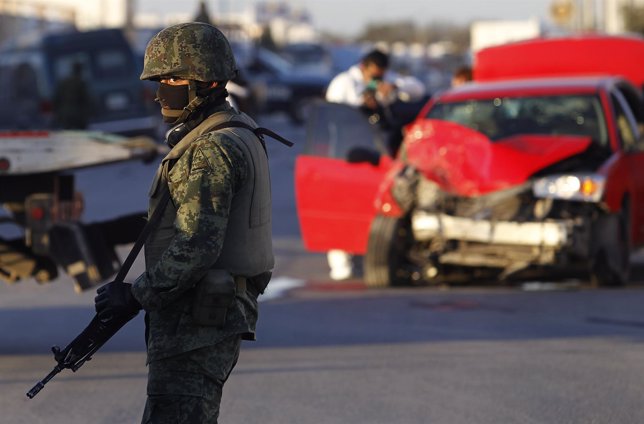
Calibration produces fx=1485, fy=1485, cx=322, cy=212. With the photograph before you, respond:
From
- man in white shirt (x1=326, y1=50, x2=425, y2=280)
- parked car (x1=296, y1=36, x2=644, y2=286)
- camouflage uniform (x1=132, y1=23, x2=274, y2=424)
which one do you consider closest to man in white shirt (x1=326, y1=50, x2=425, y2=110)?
man in white shirt (x1=326, y1=50, x2=425, y2=280)

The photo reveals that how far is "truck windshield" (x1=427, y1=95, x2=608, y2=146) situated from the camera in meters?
12.6

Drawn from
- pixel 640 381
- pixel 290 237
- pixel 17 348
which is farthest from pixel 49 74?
pixel 640 381

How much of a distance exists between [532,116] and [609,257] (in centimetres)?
162

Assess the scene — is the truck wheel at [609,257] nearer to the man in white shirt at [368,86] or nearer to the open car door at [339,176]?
the open car door at [339,176]

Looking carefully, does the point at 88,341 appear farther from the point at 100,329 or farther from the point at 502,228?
the point at 502,228

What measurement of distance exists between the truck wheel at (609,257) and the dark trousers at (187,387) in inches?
298

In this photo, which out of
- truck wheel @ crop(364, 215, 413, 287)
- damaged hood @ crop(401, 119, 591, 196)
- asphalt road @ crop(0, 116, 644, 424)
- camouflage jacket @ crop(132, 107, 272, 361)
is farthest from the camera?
truck wheel @ crop(364, 215, 413, 287)

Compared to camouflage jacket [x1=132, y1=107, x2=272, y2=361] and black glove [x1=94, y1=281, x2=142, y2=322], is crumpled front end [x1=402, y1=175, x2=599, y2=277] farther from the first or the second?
black glove [x1=94, y1=281, x2=142, y2=322]

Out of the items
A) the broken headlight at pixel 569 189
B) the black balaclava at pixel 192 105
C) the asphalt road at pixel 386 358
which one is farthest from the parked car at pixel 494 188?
the black balaclava at pixel 192 105

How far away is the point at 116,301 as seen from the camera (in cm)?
466

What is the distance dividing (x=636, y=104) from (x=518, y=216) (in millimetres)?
2680

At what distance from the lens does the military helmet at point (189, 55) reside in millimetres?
4770

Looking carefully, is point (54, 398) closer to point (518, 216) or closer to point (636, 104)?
point (518, 216)

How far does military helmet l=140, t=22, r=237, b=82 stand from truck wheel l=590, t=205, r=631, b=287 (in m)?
7.46
